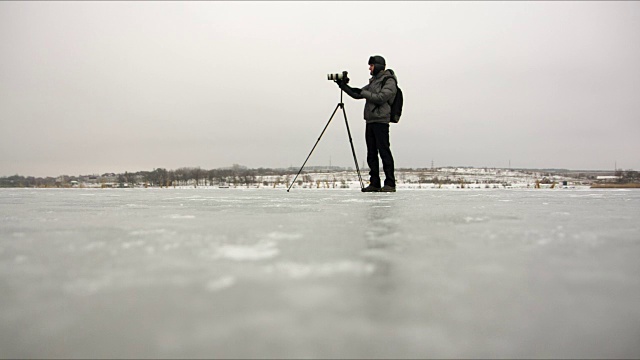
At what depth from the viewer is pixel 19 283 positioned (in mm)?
918

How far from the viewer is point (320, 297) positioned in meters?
0.75

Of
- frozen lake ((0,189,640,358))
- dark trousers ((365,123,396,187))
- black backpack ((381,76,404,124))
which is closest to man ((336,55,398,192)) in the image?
dark trousers ((365,123,396,187))

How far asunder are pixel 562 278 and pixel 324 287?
2.02 ft

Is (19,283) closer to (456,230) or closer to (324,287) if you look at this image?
(324,287)

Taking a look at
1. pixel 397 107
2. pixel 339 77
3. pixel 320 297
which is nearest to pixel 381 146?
pixel 397 107

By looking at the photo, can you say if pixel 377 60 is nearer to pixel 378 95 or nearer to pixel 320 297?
pixel 378 95

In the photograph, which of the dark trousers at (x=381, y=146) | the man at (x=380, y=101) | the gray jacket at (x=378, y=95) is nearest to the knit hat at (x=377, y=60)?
the man at (x=380, y=101)

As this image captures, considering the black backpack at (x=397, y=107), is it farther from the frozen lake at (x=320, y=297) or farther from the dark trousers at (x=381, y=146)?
the frozen lake at (x=320, y=297)

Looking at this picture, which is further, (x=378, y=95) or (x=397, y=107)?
(x=397, y=107)

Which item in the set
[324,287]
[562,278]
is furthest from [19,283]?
[562,278]

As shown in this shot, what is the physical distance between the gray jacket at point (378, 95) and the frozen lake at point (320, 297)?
13.3 ft

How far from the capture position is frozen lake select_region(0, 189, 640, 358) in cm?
61

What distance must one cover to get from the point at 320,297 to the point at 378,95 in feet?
15.7

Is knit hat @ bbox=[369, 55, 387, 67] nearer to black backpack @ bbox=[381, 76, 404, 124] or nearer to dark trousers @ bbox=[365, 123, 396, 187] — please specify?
black backpack @ bbox=[381, 76, 404, 124]
